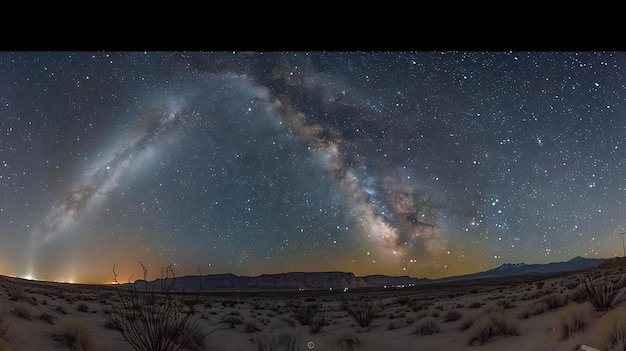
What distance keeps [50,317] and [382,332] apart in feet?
12.2

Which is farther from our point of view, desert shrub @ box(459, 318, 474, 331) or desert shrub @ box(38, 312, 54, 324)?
desert shrub @ box(459, 318, 474, 331)

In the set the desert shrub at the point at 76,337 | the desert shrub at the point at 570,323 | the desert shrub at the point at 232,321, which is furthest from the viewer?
the desert shrub at the point at 232,321

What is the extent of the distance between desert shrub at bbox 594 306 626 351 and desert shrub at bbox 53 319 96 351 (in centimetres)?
398

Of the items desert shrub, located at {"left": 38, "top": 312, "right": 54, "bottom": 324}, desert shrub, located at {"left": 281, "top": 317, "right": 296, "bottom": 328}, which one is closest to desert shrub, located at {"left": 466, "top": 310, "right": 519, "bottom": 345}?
desert shrub, located at {"left": 281, "top": 317, "right": 296, "bottom": 328}

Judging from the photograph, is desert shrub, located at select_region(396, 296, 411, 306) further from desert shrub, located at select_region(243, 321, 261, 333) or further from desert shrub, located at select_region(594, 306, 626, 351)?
desert shrub, located at select_region(594, 306, 626, 351)

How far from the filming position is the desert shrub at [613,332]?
278cm

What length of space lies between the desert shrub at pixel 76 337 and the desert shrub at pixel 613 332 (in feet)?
13.1

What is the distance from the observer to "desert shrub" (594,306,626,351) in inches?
110

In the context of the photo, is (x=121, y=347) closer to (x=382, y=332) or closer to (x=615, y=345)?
(x=382, y=332)

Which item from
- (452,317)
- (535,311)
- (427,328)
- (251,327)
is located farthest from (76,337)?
(535,311)

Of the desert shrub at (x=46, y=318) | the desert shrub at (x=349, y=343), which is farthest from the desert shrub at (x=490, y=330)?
the desert shrub at (x=46, y=318)

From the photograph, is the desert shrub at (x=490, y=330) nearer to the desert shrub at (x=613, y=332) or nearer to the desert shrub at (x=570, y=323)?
the desert shrub at (x=570, y=323)
